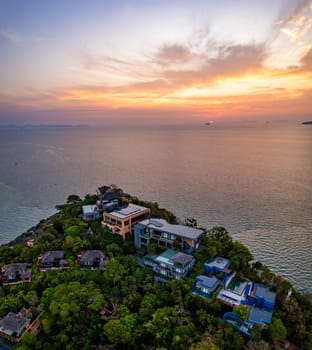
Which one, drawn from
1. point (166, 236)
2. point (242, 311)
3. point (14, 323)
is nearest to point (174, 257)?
point (166, 236)

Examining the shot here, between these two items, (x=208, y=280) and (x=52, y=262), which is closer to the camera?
(x=208, y=280)

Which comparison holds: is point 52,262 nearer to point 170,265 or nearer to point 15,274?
point 15,274

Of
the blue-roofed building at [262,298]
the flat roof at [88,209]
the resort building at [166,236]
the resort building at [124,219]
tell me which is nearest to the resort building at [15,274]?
the resort building at [124,219]

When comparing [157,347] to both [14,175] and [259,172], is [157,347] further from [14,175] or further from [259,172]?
[14,175]

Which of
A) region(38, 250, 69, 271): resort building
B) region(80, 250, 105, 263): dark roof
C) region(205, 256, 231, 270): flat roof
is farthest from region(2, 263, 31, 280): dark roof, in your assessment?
region(205, 256, 231, 270): flat roof

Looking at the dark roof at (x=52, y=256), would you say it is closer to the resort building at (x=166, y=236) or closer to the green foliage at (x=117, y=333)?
the resort building at (x=166, y=236)

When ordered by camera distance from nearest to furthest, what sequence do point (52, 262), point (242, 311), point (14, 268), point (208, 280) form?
1. point (242, 311)
2. point (208, 280)
3. point (14, 268)
4. point (52, 262)
